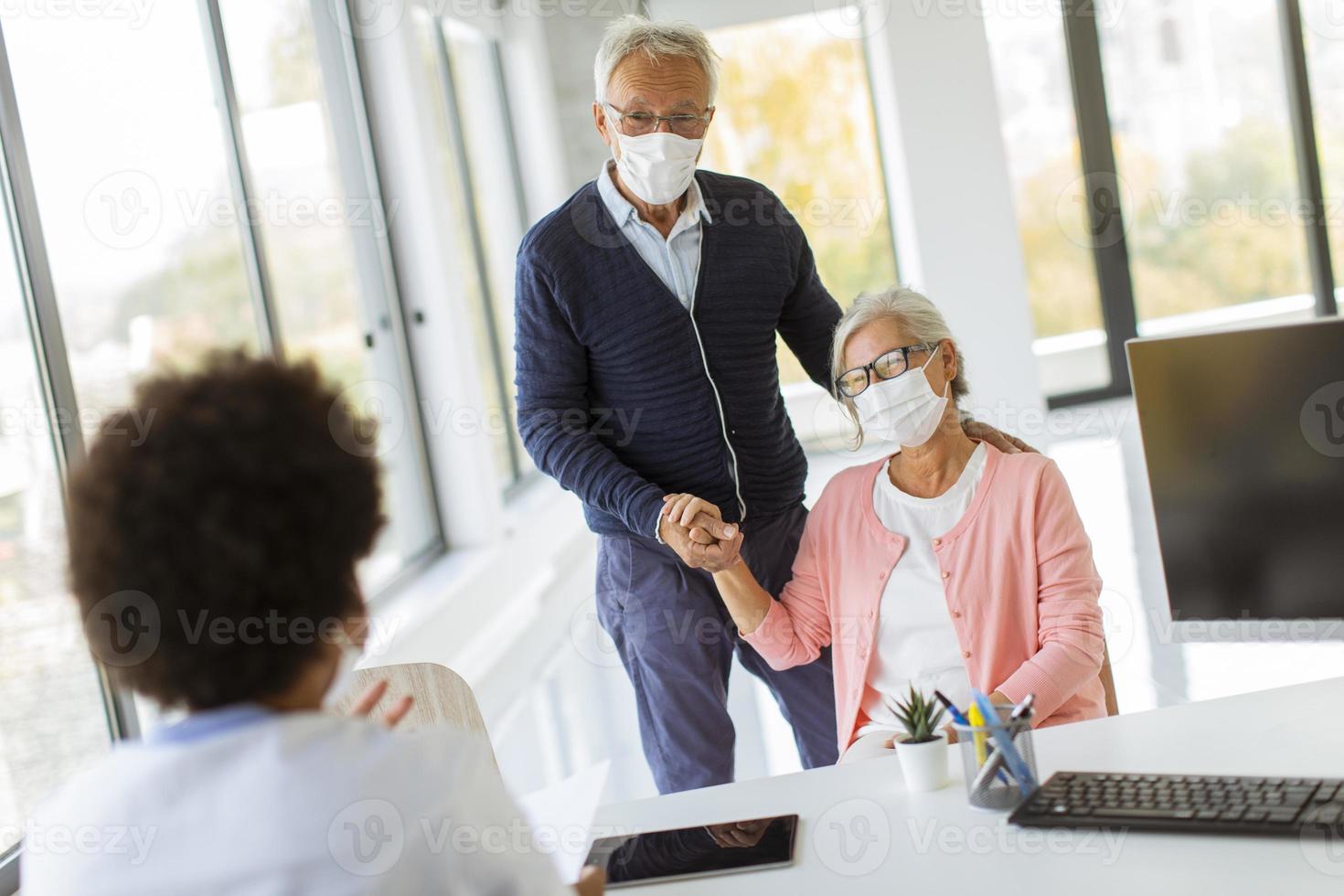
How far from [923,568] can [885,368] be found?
1.12 feet

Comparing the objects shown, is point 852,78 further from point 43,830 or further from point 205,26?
point 43,830

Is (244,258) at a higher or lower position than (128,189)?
lower

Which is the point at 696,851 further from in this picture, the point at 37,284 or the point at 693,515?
the point at 37,284

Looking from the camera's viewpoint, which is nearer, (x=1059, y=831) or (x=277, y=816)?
(x=277, y=816)

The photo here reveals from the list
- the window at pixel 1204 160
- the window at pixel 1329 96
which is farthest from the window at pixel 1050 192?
the window at pixel 1329 96

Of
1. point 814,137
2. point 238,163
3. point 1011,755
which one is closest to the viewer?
point 1011,755

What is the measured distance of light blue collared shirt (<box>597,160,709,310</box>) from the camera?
2.24 m

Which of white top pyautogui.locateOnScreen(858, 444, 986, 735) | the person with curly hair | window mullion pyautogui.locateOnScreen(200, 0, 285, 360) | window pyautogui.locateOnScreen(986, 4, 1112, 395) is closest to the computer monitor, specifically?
white top pyautogui.locateOnScreen(858, 444, 986, 735)

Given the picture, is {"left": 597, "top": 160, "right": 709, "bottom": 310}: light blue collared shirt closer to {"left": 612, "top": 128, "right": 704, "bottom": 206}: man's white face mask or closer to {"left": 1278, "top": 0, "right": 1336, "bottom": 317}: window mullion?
{"left": 612, "top": 128, "right": 704, "bottom": 206}: man's white face mask

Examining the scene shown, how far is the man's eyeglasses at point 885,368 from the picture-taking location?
205 cm

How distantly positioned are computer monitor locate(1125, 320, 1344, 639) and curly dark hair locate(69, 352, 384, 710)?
1.00m

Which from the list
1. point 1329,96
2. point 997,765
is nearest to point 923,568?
point 997,765

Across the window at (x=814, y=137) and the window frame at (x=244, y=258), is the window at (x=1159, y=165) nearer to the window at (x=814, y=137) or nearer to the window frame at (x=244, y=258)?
the window at (x=814, y=137)

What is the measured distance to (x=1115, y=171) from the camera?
7.45 m
